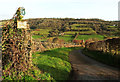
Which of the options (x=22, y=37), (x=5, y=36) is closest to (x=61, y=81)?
(x=22, y=37)

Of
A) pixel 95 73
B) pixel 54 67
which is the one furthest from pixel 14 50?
pixel 95 73

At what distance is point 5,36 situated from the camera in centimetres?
695

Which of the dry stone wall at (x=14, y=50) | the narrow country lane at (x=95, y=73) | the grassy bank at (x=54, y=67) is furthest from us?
the narrow country lane at (x=95, y=73)

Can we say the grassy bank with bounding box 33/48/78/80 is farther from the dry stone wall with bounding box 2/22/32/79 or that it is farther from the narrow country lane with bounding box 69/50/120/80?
the dry stone wall with bounding box 2/22/32/79

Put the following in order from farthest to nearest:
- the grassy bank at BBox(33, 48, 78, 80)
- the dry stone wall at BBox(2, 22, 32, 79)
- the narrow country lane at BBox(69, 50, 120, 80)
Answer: the narrow country lane at BBox(69, 50, 120, 80)
the grassy bank at BBox(33, 48, 78, 80)
the dry stone wall at BBox(2, 22, 32, 79)

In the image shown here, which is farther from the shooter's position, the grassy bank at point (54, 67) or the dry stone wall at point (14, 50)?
the grassy bank at point (54, 67)

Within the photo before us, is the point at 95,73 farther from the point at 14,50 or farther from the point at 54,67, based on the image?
the point at 14,50

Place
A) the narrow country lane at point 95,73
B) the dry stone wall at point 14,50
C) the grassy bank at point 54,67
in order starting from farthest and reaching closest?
the narrow country lane at point 95,73 → the grassy bank at point 54,67 → the dry stone wall at point 14,50

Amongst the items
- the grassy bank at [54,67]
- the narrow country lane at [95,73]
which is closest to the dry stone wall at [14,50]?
the grassy bank at [54,67]

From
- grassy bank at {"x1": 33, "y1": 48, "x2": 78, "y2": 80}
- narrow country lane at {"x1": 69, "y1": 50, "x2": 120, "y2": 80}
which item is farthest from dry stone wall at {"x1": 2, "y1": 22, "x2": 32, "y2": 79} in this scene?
narrow country lane at {"x1": 69, "y1": 50, "x2": 120, "y2": 80}

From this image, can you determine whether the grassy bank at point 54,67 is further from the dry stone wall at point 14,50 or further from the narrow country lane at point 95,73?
the dry stone wall at point 14,50

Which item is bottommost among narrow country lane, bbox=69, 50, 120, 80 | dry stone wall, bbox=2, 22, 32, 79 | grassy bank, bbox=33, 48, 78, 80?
narrow country lane, bbox=69, 50, 120, 80

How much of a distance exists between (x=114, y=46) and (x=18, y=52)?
12.0m

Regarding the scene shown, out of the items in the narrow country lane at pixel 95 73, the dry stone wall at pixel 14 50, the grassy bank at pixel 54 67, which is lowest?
the narrow country lane at pixel 95 73
